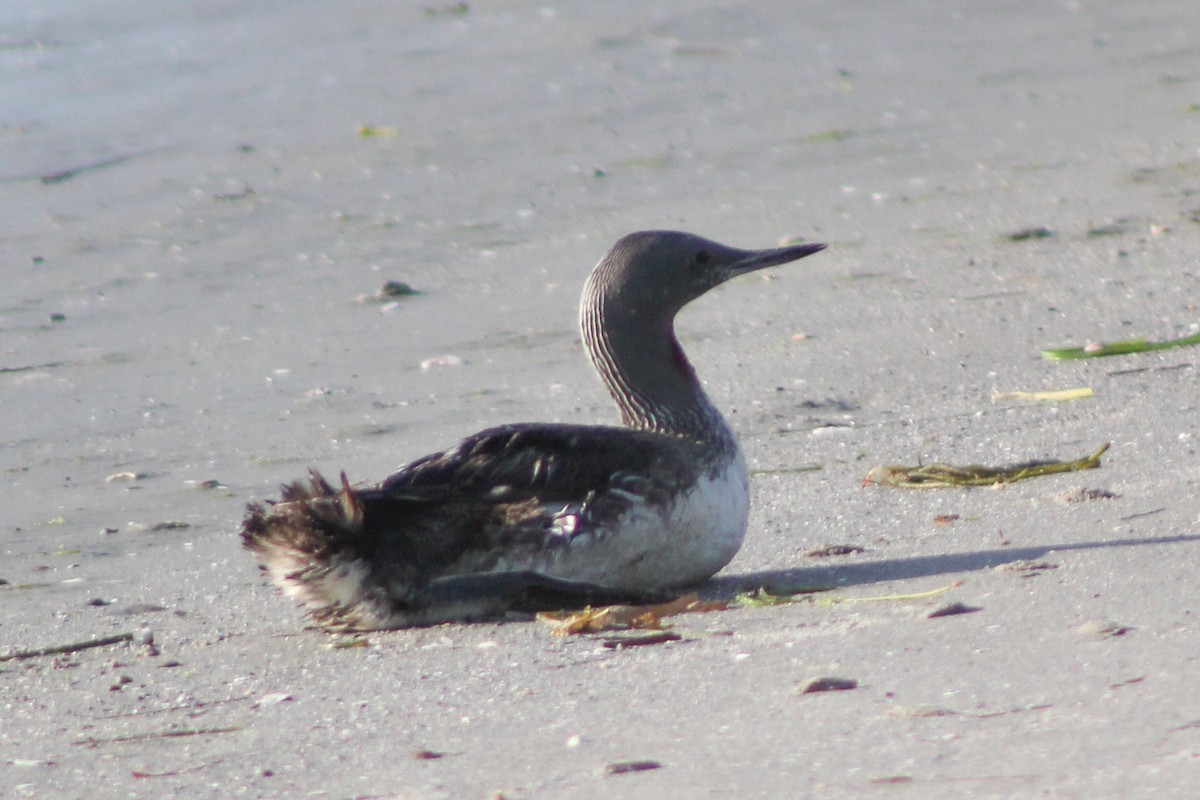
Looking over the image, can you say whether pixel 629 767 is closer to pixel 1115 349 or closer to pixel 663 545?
pixel 663 545

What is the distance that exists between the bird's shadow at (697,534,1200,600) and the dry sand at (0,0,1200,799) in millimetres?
24

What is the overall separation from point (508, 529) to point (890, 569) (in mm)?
1012

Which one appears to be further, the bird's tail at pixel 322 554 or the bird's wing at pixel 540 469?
the bird's wing at pixel 540 469

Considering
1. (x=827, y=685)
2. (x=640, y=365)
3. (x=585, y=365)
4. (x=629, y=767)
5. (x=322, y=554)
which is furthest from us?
(x=585, y=365)

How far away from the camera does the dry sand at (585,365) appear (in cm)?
364

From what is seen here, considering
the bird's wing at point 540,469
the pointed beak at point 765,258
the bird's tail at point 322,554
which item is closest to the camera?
the bird's tail at point 322,554

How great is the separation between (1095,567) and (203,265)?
6093 mm

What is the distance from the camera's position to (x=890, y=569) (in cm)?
491

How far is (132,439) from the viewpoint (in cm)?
713

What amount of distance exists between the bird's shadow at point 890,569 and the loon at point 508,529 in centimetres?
12

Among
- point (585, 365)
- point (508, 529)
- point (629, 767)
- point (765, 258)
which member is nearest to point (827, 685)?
point (629, 767)

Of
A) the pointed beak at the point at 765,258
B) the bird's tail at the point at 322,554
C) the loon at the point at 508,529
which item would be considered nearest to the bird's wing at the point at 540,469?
the loon at the point at 508,529

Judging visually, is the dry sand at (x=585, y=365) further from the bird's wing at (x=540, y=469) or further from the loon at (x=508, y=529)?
A: the bird's wing at (x=540, y=469)

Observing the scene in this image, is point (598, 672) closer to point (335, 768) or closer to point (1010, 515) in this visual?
point (335, 768)
